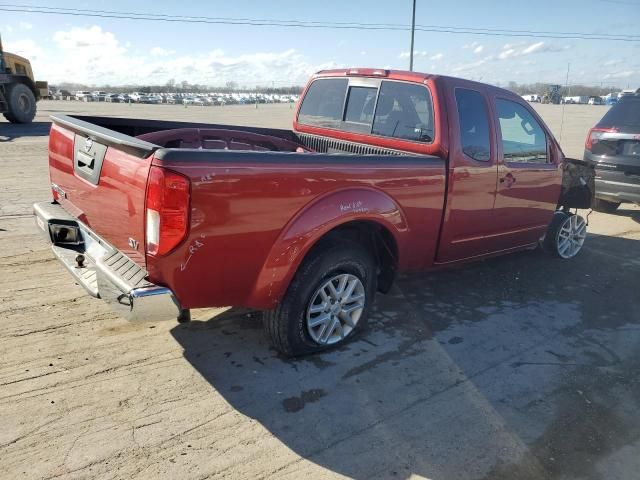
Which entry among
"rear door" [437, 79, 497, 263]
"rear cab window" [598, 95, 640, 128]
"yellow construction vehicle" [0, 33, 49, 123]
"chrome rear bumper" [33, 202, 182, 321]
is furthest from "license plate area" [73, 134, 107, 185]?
"yellow construction vehicle" [0, 33, 49, 123]

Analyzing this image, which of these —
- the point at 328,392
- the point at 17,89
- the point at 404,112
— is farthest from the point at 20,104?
the point at 328,392

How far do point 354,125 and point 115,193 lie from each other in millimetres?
2528

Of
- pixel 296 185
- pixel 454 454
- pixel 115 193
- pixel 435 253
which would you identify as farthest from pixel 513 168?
pixel 115 193

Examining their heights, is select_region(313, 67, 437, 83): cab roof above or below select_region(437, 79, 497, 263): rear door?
above

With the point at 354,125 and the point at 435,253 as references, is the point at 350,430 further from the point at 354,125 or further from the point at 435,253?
the point at 354,125

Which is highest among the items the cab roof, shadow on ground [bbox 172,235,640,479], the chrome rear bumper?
the cab roof

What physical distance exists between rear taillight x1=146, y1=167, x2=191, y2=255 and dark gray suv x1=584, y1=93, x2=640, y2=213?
699cm

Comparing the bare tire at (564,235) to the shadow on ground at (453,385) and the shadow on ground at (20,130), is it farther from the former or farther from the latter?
the shadow on ground at (20,130)

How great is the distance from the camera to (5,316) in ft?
12.2

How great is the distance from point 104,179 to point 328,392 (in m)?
1.89

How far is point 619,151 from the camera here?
24.1 ft

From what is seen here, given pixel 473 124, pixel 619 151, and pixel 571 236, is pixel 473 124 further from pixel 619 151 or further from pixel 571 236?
pixel 619 151

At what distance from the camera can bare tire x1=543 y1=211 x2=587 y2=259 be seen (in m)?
5.93

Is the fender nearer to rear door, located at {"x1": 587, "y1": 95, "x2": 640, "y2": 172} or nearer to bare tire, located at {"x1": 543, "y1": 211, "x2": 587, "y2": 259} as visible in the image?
bare tire, located at {"x1": 543, "y1": 211, "x2": 587, "y2": 259}
